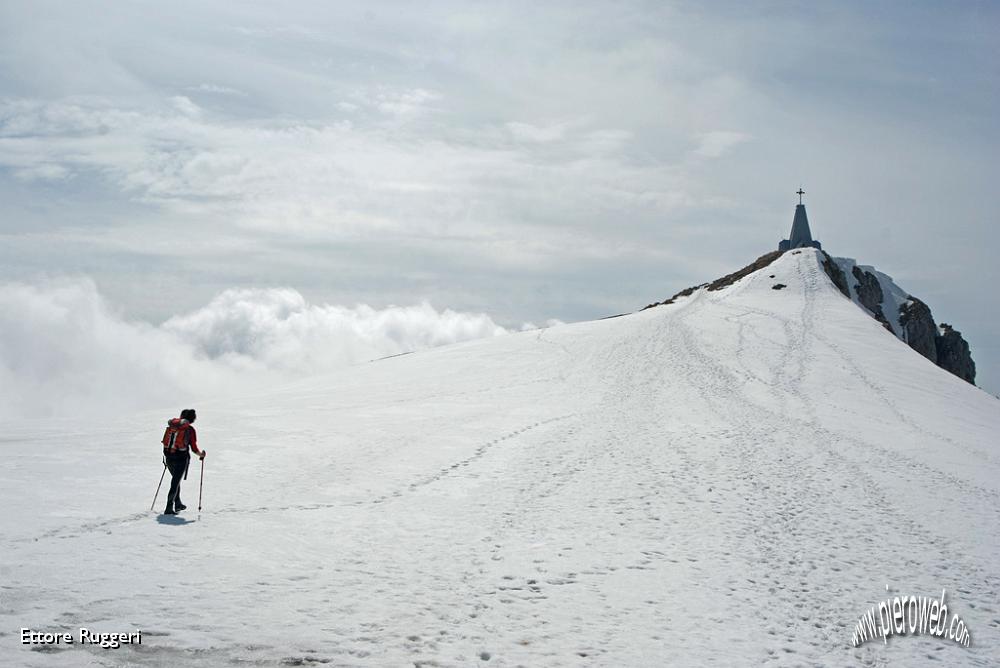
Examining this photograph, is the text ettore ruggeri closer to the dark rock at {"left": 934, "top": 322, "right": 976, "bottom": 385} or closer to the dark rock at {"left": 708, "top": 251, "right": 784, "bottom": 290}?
the dark rock at {"left": 708, "top": 251, "right": 784, "bottom": 290}

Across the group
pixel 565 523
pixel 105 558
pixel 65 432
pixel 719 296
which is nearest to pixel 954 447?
pixel 565 523

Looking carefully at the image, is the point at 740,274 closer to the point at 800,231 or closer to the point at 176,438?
the point at 800,231

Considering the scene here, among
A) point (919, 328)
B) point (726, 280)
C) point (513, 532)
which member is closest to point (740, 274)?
point (726, 280)

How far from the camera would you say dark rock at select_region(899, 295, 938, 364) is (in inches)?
3056

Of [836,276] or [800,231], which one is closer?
[836,276]

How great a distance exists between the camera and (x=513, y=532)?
14.0 metres

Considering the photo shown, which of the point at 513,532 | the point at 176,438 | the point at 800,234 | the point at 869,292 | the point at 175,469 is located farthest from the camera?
the point at 800,234

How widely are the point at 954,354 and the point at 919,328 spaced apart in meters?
9.71

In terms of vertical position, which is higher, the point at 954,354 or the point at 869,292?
the point at 869,292

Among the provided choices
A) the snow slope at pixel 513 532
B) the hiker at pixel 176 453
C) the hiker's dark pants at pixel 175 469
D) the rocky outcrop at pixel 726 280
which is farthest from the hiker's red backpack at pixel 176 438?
the rocky outcrop at pixel 726 280

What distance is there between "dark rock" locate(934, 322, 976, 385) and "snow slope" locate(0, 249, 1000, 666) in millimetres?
58435

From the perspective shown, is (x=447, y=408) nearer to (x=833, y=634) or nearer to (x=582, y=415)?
(x=582, y=415)

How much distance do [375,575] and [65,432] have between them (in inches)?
734

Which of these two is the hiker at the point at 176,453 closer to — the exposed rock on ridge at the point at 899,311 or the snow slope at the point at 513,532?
the snow slope at the point at 513,532
